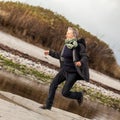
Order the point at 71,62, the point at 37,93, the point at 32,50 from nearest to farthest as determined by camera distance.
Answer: the point at 71,62 → the point at 37,93 → the point at 32,50

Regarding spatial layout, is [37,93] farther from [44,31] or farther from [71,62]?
[44,31]

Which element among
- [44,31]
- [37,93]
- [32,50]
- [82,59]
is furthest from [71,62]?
[44,31]

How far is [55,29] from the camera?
107 ft

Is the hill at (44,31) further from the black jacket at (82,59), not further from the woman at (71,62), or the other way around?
the black jacket at (82,59)

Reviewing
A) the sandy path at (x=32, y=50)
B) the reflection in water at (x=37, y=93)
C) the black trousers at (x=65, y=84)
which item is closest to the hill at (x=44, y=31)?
the sandy path at (x=32, y=50)

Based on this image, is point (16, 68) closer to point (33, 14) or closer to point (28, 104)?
point (28, 104)

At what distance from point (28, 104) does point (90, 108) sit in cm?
531

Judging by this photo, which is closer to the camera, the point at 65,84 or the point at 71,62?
the point at 71,62

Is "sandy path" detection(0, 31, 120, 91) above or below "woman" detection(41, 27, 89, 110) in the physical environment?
below

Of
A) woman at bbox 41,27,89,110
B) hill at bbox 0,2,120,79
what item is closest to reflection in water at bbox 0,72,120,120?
woman at bbox 41,27,89,110

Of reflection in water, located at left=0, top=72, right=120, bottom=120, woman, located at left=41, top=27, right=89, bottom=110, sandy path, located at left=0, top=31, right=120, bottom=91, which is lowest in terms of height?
reflection in water, located at left=0, top=72, right=120, bottom=120

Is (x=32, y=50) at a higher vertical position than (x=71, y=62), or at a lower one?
lower

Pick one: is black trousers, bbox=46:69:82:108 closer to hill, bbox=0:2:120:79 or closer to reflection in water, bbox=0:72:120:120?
reflection in water, bbox=0:72:120:120

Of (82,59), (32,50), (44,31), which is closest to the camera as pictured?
(82,59)
